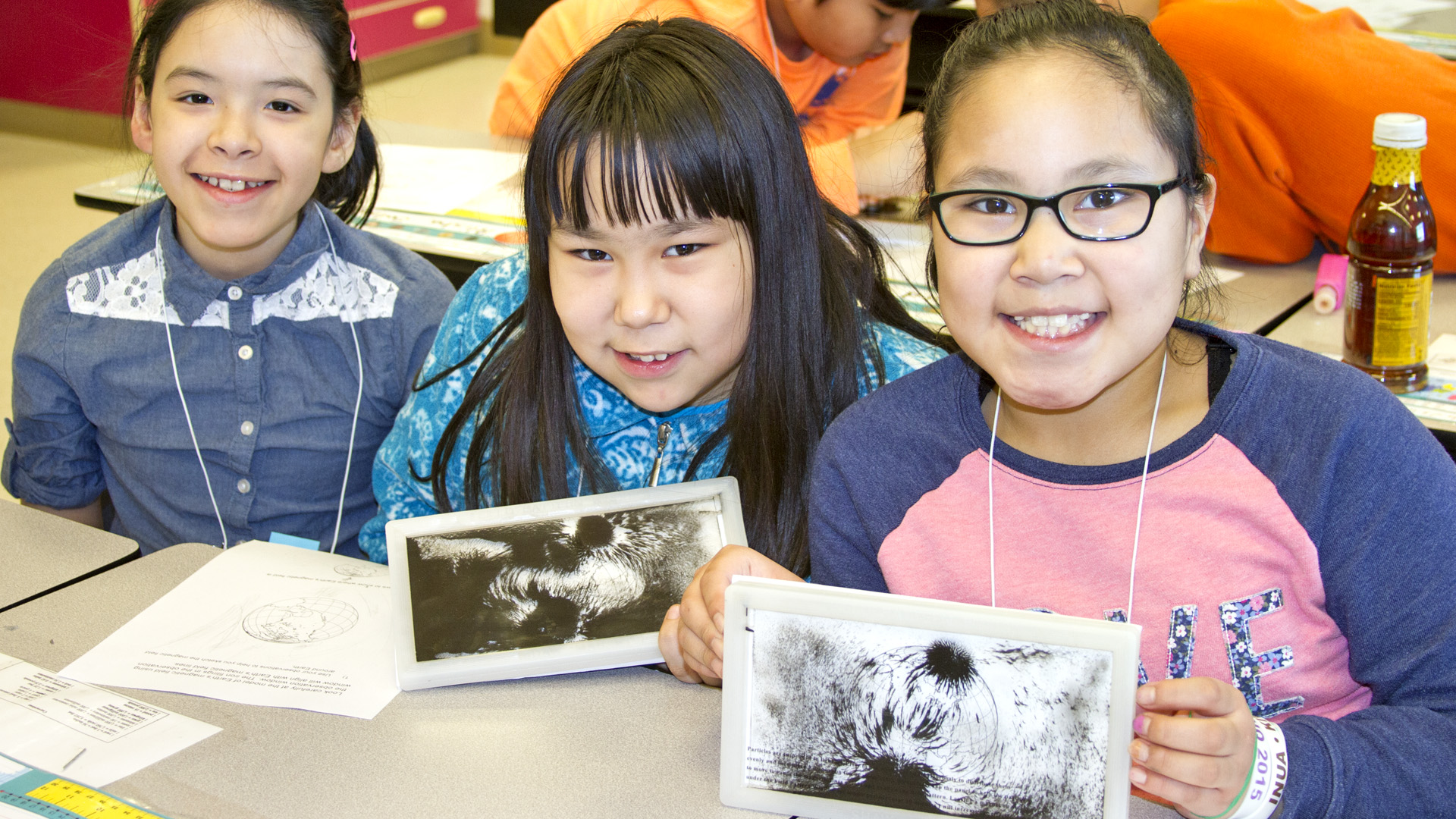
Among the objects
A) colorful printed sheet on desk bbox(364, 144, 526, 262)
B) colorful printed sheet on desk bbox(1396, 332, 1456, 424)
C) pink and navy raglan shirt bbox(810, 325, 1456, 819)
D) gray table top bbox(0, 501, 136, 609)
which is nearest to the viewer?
pink and navy raglan shirt bbox(810, 325, 1456, 819)

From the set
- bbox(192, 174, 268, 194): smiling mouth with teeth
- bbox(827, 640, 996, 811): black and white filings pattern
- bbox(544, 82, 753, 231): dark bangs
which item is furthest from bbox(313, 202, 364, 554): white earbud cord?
bbox(827, 640, 996, 811): black and white filings pattern

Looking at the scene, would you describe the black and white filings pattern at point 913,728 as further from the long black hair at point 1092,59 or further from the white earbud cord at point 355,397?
the white earbud cord at point 355,397

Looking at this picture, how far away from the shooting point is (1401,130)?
152 centimetres

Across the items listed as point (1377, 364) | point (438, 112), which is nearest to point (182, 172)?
point (1377, 364)

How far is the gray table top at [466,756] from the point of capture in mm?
907

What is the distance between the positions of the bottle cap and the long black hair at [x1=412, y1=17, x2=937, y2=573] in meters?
0.63

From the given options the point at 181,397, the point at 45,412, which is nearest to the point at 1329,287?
the point at 181,397

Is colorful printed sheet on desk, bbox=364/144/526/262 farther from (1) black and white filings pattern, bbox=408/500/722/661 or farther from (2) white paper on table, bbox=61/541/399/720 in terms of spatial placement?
(1) black and white filings pattern, bbox=408/500/722/661

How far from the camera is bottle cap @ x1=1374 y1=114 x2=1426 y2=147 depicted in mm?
1520

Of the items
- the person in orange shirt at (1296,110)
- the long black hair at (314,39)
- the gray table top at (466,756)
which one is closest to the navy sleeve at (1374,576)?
the gray table top at (466,756)

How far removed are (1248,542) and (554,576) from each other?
57 cm

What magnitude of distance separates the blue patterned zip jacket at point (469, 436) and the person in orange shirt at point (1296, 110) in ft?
2.66

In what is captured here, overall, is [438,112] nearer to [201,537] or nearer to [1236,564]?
[201,537]

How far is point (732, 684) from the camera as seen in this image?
891mm
